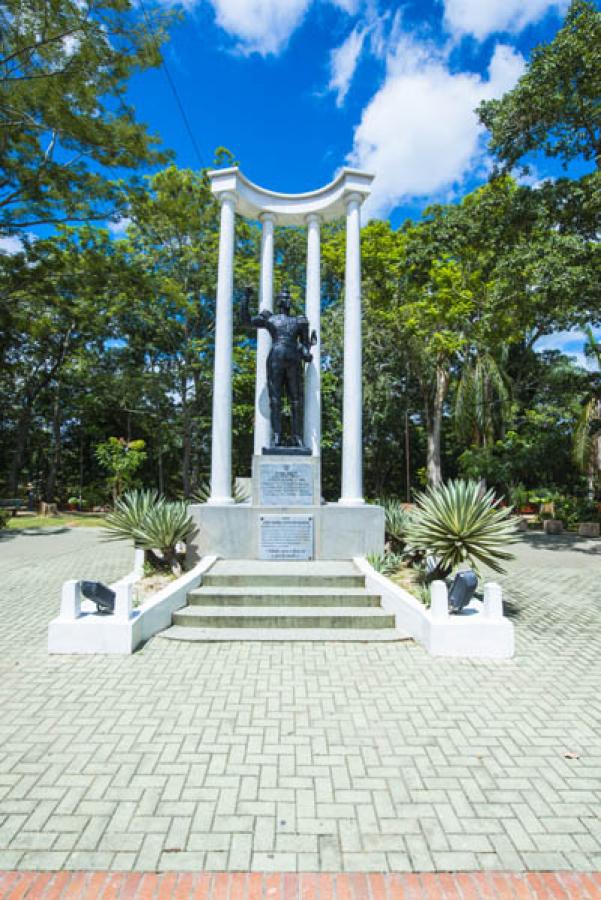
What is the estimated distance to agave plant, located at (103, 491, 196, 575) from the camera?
325 inches

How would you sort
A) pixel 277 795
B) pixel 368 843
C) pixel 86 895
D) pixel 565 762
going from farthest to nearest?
pixel 565 762
pixel 277 795
pixel 368 843
pixel 86 895

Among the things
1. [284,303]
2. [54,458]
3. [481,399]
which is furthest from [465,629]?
[54,458]

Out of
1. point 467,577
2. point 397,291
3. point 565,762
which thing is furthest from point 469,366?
point 565,762

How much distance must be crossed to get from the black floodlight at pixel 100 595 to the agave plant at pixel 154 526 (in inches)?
94.5

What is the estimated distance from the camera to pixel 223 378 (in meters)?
9.95

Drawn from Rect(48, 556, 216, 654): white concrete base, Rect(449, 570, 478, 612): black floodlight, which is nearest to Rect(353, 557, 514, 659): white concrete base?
Rect(449, 570, 478, 612): black floodlight

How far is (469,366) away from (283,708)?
22474 millimetres

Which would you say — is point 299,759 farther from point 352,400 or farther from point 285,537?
point 352,400

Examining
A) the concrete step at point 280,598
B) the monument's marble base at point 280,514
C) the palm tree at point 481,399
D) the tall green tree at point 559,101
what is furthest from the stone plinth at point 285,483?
the palm tree at point 481,399

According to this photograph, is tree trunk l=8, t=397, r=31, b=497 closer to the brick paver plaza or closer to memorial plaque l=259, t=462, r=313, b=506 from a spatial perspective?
memorial plaque l=259, t=462, r=313, b=506

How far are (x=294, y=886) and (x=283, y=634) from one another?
367cm

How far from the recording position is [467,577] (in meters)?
5.61

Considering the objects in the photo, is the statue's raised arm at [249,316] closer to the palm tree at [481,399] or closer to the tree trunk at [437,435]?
the palm tree at [481,399]

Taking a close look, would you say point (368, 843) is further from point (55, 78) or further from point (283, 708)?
point (55, 78)
